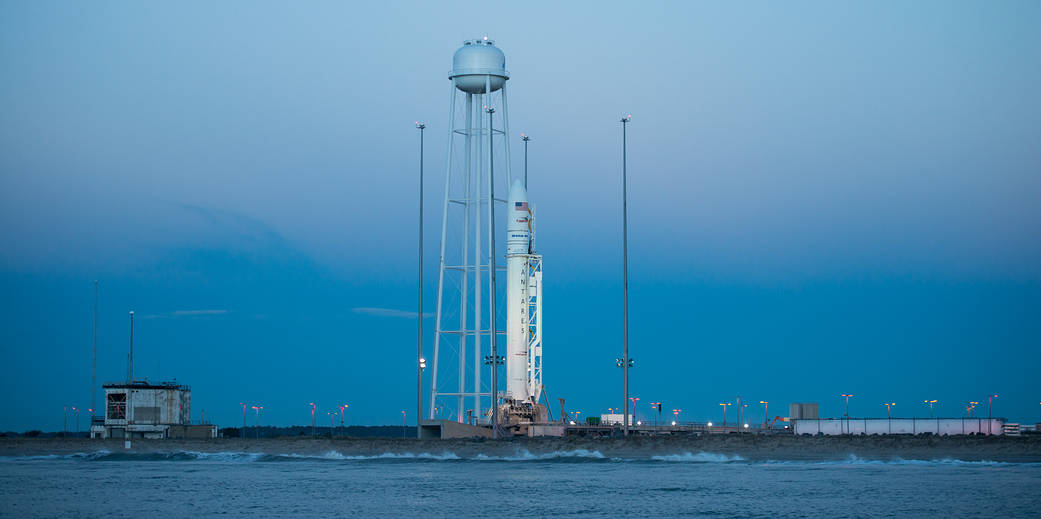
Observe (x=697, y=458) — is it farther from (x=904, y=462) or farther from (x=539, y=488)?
(x=539, y=488)

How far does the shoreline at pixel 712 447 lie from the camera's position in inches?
2970

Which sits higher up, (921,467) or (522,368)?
(522,368)

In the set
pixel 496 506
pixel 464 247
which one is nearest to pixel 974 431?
pixel 464 247

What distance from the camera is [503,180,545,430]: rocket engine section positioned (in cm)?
8688

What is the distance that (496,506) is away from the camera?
52625 mm

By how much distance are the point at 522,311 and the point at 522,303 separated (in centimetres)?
57

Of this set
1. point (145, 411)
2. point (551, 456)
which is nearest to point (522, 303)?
point (551, 456)

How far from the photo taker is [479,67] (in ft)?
283

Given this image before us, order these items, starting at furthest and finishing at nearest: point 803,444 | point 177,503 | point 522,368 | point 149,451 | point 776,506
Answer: point 149,451 < point 522,368 < point 803,444 < point 177,503 < point 776,506

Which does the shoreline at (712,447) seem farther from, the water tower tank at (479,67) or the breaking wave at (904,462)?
the water tower tank at (479,67)

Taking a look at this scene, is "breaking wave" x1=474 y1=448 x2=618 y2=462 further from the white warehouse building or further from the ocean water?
the white warehouse building

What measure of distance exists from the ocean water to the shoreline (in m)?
0.57

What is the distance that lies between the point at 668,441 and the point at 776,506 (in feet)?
110

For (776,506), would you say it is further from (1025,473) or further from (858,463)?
(858,463)
